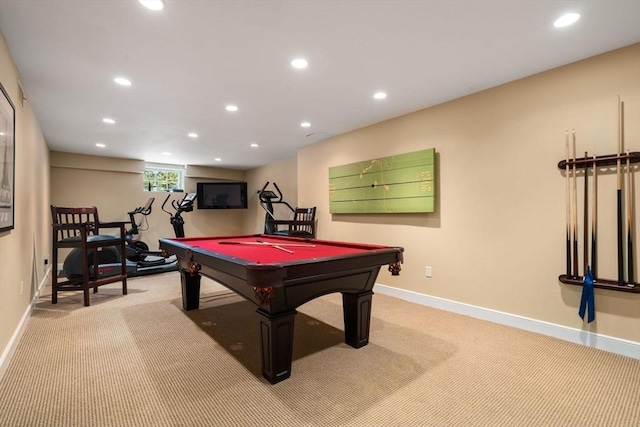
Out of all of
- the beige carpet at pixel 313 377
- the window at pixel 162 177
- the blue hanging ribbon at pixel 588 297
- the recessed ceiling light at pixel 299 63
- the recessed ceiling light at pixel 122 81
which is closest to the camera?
the beige carpet at pixel 313 377

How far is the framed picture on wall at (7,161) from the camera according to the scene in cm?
205

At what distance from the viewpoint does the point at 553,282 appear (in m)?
2.69

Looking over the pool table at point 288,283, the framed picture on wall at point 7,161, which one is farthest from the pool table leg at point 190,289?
the framed picture on wall at point 7,161

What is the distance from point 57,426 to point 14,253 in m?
1.69

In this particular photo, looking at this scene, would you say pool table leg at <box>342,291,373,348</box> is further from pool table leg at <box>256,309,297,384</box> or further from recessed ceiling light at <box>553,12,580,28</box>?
recessed ceiling light at <box>553,12,580,28</box>

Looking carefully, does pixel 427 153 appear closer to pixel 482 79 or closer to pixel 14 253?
pixel 482 79

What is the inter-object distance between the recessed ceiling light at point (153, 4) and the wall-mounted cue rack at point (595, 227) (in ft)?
10.7

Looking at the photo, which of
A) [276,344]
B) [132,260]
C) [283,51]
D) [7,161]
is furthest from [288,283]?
[132,260]

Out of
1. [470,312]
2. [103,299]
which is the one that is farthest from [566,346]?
[103,299]

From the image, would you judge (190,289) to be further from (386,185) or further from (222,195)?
(222,195)

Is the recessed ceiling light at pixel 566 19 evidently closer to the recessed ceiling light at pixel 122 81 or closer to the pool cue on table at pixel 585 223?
the pool cue on table at pixel 585 223

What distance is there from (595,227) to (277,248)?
8.66 feet

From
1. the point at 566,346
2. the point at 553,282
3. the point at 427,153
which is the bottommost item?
the point at 566,346

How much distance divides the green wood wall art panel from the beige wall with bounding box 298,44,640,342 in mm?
140
